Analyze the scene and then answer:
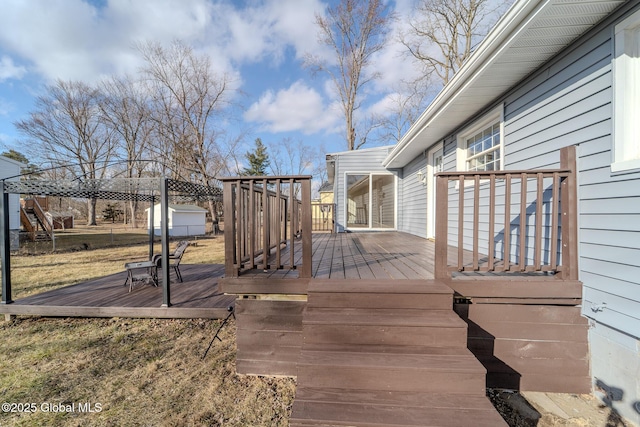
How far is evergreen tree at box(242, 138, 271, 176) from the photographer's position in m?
27.9

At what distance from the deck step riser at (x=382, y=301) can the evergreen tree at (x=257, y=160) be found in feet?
87.2

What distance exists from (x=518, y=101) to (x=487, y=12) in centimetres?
1001

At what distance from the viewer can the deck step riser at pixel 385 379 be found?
1646 mm

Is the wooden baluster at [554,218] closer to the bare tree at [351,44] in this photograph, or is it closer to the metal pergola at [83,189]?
the metal pergola at [83,189]

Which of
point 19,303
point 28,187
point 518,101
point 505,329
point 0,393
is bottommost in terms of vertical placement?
point 0,393

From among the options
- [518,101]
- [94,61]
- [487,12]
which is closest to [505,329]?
[518,101]

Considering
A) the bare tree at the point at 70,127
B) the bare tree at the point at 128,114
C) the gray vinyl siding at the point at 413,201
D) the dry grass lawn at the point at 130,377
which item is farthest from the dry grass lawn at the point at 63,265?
the bare tree at the point at 70,127

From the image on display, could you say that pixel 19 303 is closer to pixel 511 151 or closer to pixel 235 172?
pixel 511 151

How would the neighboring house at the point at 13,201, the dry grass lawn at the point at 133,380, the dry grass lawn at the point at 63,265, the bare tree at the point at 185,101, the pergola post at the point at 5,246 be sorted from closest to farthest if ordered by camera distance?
1. the dry grass lawn at the point at 133,380
2. the pergola post at the point at 5,246
3. the dry grass lawn at the point at 63,265
4. the neighboring house at the point at 13,201
5. the bare tree at the point at 185,101

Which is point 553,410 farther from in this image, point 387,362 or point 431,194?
point 431,194

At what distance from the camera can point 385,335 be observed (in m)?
1.93

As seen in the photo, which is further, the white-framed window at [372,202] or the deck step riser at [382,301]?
the white-framed window at [372,202]

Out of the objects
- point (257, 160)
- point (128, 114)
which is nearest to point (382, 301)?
point (128, 114)

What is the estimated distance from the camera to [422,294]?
2.13m
